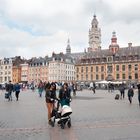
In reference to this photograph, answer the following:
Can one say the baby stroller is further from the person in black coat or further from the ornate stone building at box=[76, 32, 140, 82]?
the ornate stone building at box=[76, 32, 140, 82]

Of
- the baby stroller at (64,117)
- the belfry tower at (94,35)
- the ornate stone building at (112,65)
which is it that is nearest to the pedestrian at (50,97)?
the baby stroller at (64,117)

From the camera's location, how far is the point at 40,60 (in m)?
144

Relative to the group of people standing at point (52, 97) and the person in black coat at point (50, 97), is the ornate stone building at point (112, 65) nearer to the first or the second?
the group of people standing at point (52, 97)

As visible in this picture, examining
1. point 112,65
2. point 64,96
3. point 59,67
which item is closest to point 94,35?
point 59,67

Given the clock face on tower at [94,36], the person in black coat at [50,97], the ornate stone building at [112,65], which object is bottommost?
the person in black coat at [50,97]

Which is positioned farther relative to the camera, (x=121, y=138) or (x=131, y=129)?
(x=131, y=129)

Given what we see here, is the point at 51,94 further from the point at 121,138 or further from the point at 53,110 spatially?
the point at 121,138

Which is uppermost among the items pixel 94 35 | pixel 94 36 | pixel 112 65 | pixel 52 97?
pixel 94 35

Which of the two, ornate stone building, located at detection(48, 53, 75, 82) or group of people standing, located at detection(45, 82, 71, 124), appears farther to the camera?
ornate stone building, located at detection(48, 53, 75, 82)

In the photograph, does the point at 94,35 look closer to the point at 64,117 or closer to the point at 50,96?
the point at 50,96

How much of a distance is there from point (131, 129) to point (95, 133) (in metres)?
1.60

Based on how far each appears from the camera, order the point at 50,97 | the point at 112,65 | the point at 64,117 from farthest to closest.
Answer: the point at 112,65 → the point at 50,97 → the point at 64,117

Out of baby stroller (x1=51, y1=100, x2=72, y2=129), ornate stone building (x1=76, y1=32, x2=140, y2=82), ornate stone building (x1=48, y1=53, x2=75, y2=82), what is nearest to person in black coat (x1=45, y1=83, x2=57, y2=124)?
baby stroller (x1=51, y1=100, x2=72, y2=129)

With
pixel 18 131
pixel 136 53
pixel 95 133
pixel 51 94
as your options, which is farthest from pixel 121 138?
pixel 136 53
